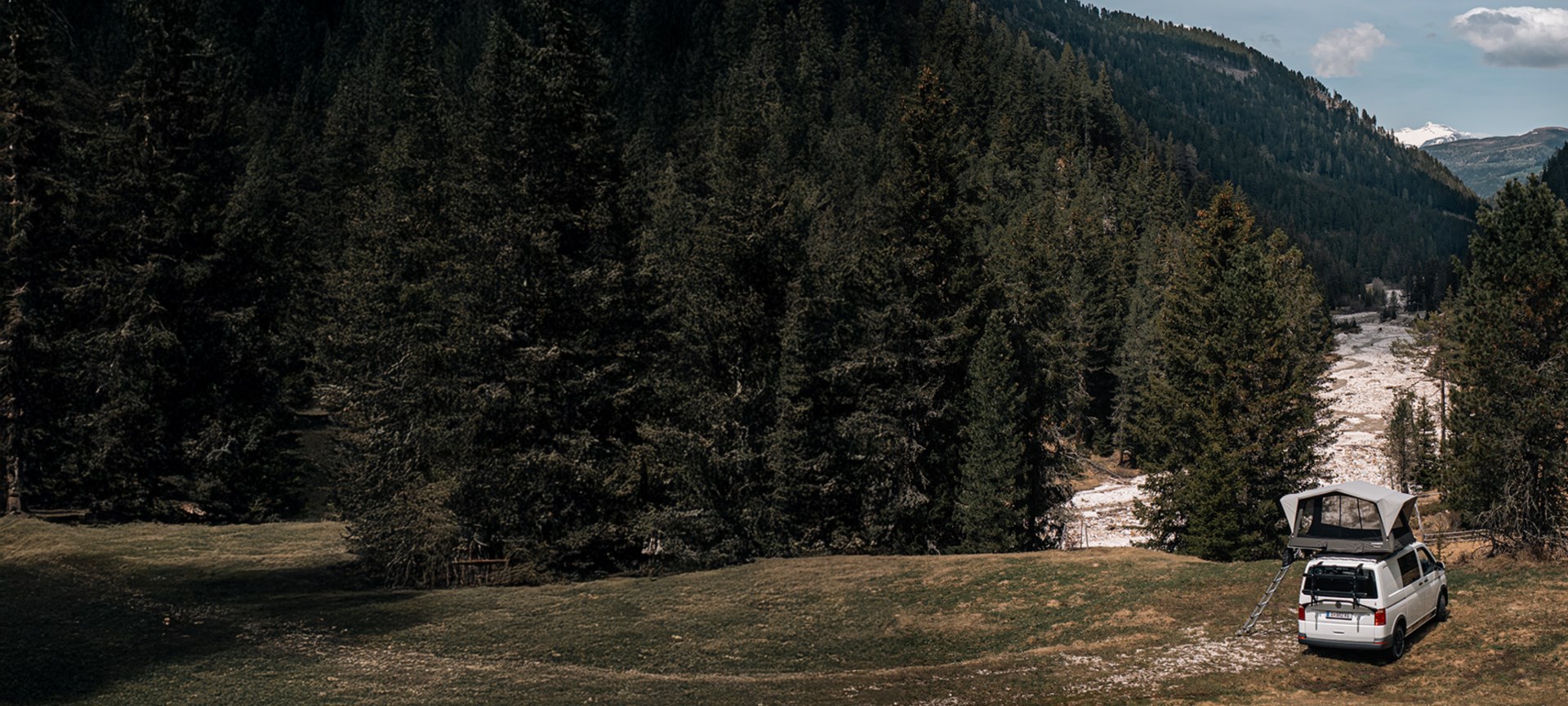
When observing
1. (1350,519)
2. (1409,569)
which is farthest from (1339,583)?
(1350,519)

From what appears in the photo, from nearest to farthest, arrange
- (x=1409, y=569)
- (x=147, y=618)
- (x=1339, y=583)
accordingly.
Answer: (x=1339, y=583) < (x=1409, y=569) < (x=147, y=618)

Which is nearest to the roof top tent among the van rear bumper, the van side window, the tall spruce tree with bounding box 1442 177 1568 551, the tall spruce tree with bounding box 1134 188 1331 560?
the van side window

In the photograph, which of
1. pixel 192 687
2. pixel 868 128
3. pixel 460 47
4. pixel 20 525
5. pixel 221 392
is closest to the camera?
pixel 192 687

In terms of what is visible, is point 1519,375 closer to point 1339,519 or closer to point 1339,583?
point 1339,519

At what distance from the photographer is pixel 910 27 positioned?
175 m

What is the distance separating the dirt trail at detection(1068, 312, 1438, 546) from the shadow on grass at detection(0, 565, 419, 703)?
119 ft

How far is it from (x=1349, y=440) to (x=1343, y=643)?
84918 mm

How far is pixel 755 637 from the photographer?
24.7 meters

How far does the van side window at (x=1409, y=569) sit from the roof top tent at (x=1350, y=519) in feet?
0.91

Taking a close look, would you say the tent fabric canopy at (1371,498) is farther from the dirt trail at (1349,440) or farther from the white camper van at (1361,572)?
the dirt trail at (1349,440)

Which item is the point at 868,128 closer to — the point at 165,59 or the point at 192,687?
the point at 165,59

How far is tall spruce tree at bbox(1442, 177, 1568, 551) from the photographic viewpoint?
29.1m

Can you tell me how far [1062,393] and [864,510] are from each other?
19049 mm

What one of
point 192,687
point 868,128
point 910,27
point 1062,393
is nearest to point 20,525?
point 192,687
